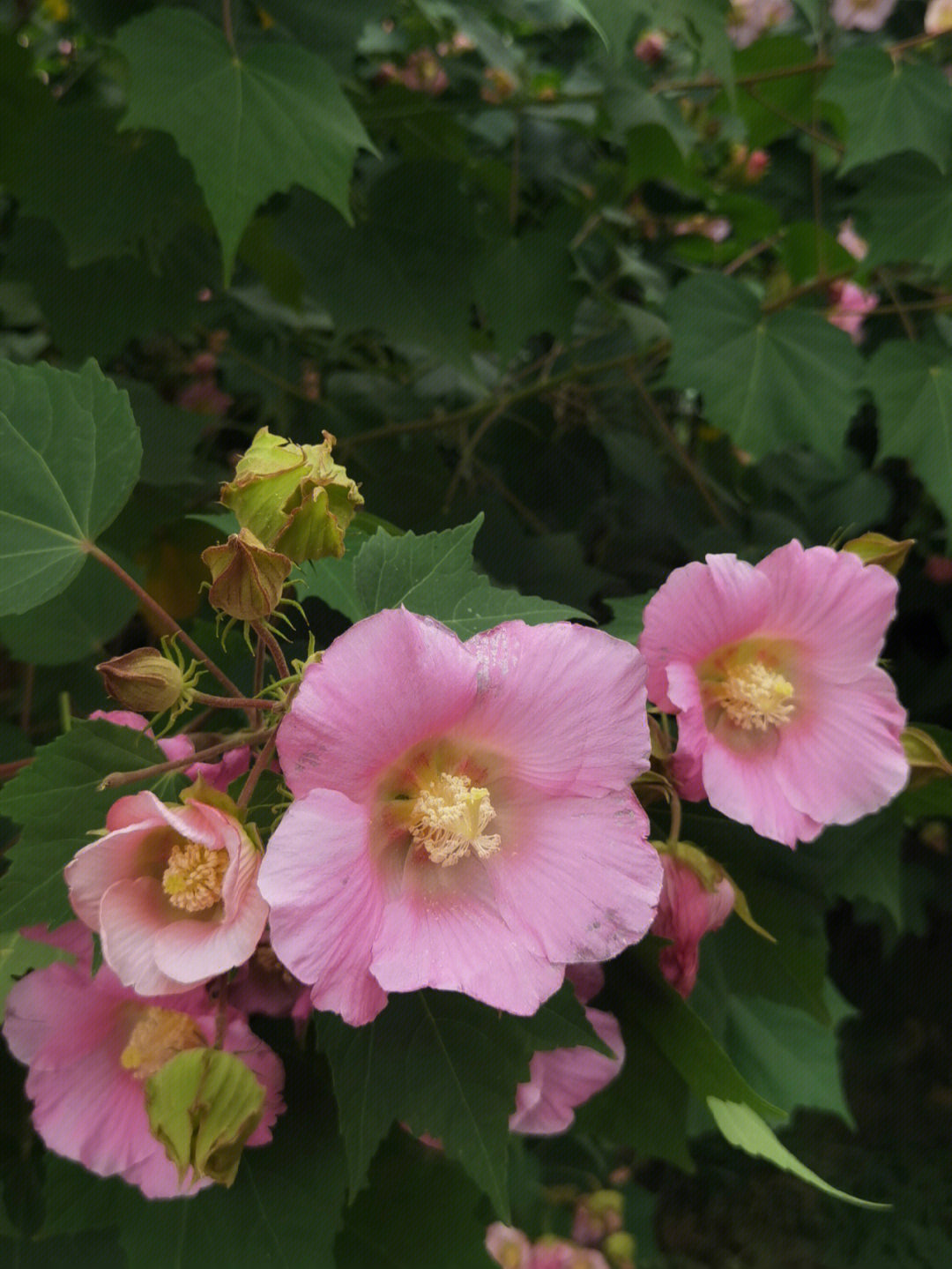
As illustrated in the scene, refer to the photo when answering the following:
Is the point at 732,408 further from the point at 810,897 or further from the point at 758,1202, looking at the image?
the point at 758,1202

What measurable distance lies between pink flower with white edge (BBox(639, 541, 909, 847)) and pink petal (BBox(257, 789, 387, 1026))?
20cm

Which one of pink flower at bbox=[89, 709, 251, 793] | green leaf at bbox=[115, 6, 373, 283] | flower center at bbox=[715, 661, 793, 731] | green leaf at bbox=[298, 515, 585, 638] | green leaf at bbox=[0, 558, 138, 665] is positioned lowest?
green leaf at bbox=[0, 558, 138, 665]

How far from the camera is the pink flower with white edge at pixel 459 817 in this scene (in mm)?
436

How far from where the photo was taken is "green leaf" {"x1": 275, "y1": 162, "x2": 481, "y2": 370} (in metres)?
1.10

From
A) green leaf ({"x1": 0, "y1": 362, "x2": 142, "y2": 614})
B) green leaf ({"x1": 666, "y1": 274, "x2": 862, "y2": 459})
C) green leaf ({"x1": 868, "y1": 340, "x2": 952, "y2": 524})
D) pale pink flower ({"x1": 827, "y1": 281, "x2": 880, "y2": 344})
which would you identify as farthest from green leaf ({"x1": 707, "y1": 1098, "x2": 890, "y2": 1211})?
pale pink flower ({"x1": 827, "y1": 281, "x2": 880, "y2": 344})

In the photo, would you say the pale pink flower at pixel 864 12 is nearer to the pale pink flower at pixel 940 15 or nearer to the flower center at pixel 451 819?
the pale pink flower at pixel 940 15

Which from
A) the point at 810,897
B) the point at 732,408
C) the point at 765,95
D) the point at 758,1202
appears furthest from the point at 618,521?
the point at 758,1202

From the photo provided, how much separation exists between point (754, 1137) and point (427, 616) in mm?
306

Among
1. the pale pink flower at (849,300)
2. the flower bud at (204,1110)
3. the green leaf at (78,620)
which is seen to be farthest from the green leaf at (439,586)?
the pale pink flower at (849,300)

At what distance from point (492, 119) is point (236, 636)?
1105mm

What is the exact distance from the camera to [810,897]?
777mm

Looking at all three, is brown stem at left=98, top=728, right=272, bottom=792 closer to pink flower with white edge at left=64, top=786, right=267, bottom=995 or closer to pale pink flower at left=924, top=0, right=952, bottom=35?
pink flower with white edge at left=64, top=786, right=267, bottom=995

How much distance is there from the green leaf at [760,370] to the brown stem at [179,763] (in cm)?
76

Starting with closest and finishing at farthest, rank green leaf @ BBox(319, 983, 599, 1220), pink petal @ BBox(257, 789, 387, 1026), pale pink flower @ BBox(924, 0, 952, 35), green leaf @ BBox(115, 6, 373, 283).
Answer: pink petal @ BBox(257, 789, 387, 1026) < green leaf @ BBox(319, 983, 599, 1220) < green leaf @ BBox(115, 6, 373, 283) < pale pink flower @ BBox(924, 0, 952, 35)
